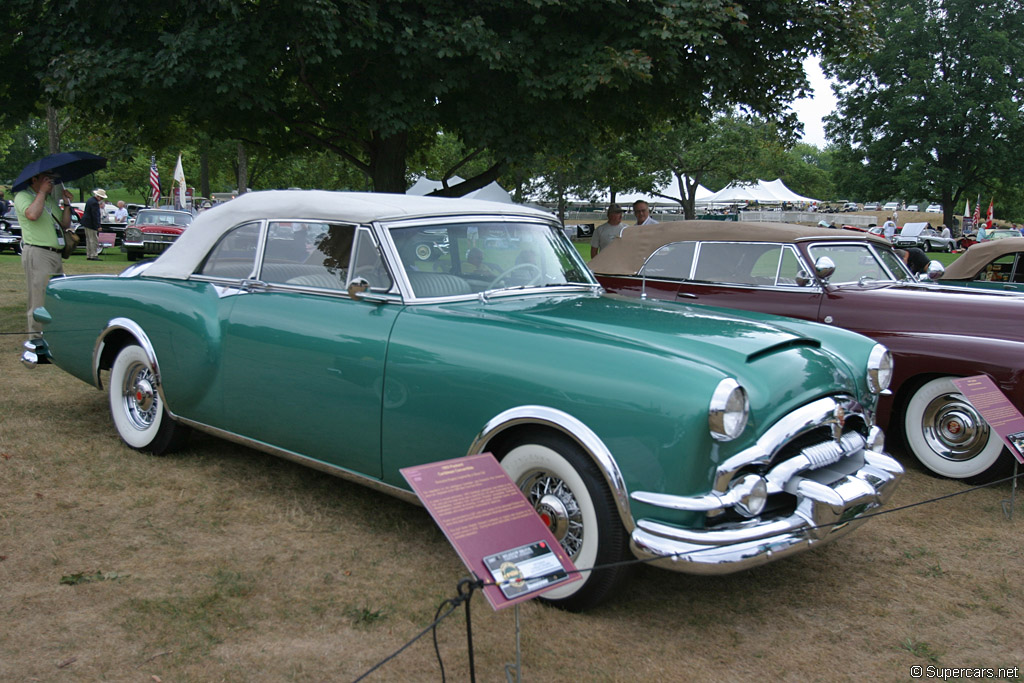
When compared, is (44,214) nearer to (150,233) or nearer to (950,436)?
(950,436)

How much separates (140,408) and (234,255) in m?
1.20

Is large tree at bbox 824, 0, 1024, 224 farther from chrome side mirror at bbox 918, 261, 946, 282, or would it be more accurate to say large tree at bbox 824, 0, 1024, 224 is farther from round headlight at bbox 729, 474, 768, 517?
round headlight at bbox 729, 474, 768, 517

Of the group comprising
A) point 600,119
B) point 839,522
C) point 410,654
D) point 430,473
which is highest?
point 600,119

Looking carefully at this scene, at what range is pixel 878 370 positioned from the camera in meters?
3.88

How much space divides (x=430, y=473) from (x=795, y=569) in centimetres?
204

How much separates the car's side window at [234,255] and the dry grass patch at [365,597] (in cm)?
114

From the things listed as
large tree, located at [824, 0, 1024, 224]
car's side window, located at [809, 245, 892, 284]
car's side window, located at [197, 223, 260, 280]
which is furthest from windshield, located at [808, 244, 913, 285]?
large tree, located at [824, 0, 1024, 224]

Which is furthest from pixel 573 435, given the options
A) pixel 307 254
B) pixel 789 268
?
pixel 789 268

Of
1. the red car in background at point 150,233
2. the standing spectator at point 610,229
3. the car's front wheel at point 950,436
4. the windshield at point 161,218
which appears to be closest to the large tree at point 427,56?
the standing spectator at point 610,229

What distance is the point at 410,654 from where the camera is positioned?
296cm

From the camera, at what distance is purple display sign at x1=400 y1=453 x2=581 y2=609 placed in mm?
2447

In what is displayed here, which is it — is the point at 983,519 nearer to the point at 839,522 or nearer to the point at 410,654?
the point at 839,522

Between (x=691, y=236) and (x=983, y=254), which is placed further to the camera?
(x=983, y=254)

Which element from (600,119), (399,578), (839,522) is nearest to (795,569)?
(839,522)
